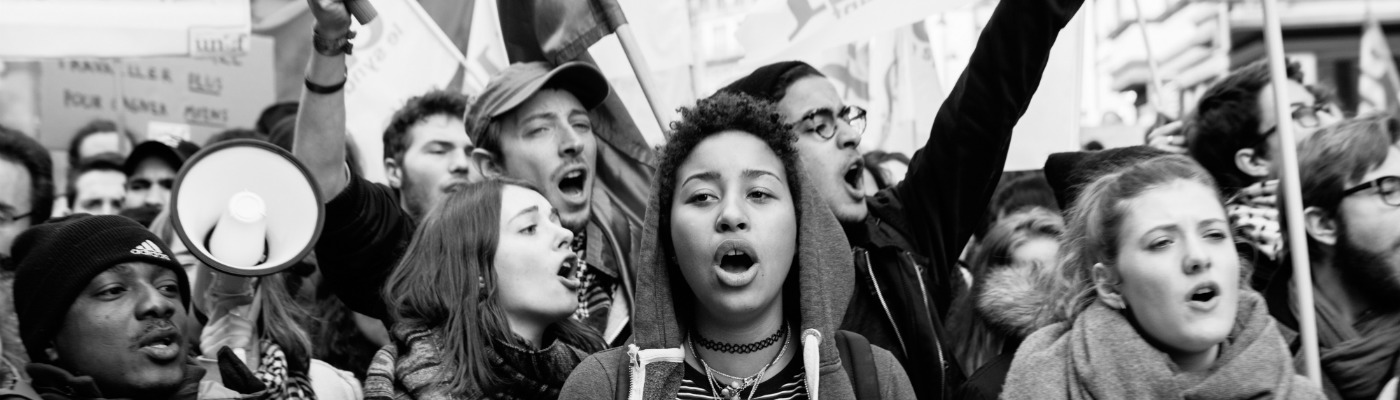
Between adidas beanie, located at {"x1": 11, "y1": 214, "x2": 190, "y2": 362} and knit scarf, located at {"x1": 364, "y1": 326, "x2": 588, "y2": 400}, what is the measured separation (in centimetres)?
53

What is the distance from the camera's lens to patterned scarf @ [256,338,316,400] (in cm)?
383

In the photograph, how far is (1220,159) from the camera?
474 cm

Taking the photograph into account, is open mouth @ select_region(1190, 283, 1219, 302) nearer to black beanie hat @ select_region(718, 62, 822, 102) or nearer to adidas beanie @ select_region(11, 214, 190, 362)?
black beanie hat @ select_region(718, 62, 822, 102)

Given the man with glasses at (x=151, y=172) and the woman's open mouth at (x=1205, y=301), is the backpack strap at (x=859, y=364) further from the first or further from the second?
the man with glasses at (x=151, y=172)

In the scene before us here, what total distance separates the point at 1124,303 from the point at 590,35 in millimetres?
2169

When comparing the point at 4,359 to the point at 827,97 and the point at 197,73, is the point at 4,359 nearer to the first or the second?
the point at 827,97

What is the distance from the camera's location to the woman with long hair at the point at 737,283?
2895 mm

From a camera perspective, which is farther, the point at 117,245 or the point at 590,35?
the point at 590,35

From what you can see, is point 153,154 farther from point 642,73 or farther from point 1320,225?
point 1320,225

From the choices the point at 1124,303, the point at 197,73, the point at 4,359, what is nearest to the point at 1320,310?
the point at 1124,303

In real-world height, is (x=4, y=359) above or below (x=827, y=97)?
below

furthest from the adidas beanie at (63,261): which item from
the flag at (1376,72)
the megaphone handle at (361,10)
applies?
the flag at (1376,72)

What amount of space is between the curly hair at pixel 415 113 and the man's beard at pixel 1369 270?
2.82 metres

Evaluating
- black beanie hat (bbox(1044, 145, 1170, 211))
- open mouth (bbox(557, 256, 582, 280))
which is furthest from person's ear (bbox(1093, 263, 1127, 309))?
open mouth (bbox(557, 256, 582, 280))
